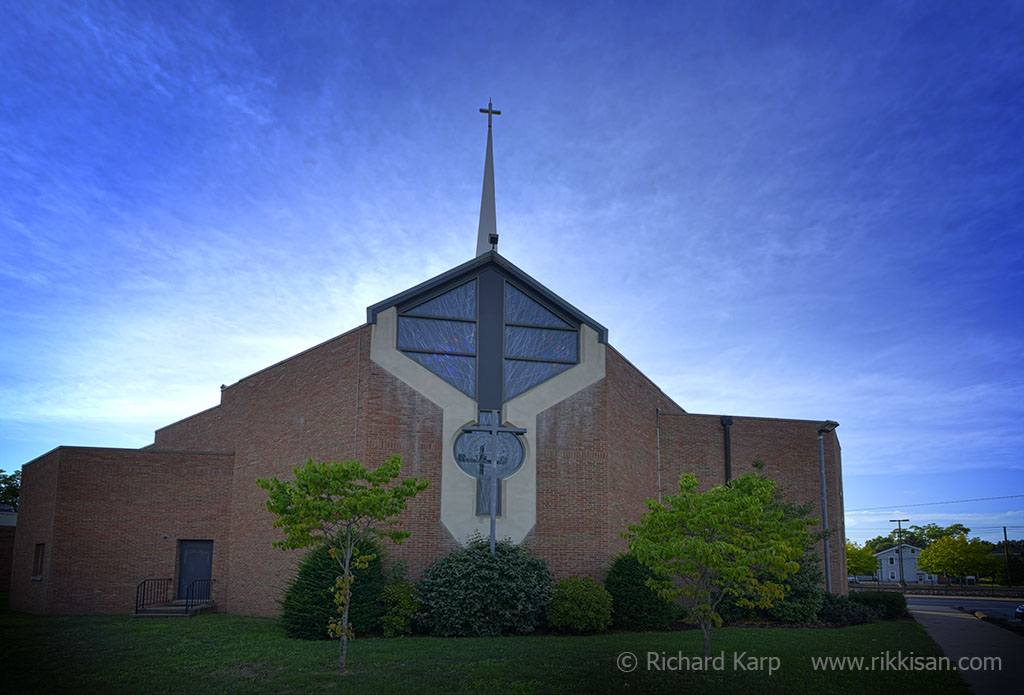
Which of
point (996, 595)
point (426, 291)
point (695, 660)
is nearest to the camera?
point (695, 660)

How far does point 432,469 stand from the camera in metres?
20.3

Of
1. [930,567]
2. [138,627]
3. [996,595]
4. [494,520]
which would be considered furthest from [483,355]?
[930,567]

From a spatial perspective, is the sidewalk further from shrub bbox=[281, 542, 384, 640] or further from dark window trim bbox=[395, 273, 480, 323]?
dark window trim bbox=[395, 273, 480, 323]

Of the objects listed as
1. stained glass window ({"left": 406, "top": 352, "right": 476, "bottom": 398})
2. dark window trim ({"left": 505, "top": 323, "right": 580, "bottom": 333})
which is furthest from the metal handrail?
dark window trim ({"left": 505, "top": 323, "right": 580, "bottom": 333})

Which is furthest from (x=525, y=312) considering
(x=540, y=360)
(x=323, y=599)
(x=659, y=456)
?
(x=323, y=599)

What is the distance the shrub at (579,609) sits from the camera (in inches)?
715

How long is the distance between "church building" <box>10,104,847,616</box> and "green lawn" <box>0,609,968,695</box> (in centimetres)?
391

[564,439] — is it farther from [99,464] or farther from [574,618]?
[99,464]

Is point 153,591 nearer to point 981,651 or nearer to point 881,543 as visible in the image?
point 981,651

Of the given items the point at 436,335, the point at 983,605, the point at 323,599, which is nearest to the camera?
the point at 323,599

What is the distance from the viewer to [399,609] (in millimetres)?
17891

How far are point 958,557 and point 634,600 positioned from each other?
199 feet

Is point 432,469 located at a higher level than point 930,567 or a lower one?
higher

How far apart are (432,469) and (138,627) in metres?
8.63
